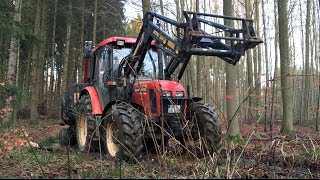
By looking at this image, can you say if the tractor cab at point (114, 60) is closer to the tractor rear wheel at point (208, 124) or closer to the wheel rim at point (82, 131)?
the wheel rim at point (82, 131)

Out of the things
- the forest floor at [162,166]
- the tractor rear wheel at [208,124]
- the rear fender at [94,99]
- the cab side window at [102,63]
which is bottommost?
the forest floor at [162,166]

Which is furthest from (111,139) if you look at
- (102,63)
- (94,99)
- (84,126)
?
(84,126)

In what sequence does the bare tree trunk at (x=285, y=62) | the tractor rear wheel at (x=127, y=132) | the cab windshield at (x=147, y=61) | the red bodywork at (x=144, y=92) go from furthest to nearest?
the bare tree trunk at (x=285, y=62)
the cab windshield at (x=147, y=61)
the red bodywork at (x=144, y=92)
the tractor rear wheel at (x=127, y=132)

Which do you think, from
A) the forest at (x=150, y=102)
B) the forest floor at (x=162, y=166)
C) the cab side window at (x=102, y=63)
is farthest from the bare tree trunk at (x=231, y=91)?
the cab side window at (x=102, y=63)

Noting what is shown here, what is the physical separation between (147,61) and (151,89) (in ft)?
3.88

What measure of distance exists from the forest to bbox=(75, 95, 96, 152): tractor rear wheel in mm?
133

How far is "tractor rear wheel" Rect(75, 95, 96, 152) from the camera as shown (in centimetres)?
838

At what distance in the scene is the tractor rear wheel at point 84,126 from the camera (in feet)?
27.5

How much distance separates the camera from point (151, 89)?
760 cm

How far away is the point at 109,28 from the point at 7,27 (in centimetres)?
1465

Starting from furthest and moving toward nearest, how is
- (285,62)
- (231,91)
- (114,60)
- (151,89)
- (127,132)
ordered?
(285,62) < (231,91) < (114,60) < (151,89) < (127,132)

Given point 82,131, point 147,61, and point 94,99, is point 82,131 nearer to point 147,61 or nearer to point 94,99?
point 94,99

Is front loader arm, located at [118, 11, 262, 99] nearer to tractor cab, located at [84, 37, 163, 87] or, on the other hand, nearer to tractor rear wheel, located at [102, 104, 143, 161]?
tractor cab, located at [84, 37, 163, 87]

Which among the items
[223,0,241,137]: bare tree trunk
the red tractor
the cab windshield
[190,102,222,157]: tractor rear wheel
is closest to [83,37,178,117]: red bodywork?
the red tractor
